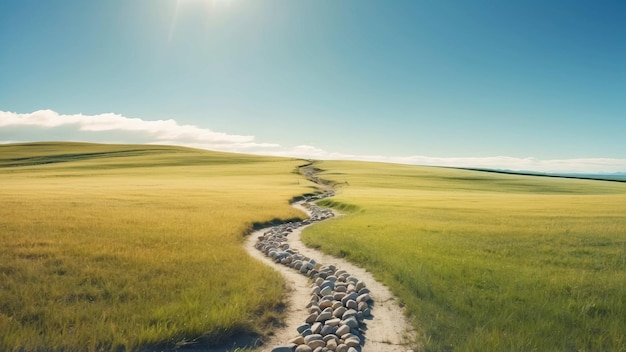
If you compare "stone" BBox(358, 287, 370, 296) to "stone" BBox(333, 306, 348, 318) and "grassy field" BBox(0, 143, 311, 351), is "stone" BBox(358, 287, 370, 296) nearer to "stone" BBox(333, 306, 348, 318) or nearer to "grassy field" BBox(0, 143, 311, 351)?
"stone" BBox(333, 306, 348, 318)

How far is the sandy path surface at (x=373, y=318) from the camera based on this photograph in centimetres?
A: 801

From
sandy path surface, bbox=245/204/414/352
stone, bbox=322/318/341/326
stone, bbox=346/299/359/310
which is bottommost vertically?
sandy path surface, bbox=245/204/414/352

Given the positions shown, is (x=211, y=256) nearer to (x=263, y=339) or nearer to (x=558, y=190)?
(x=263, y=339)

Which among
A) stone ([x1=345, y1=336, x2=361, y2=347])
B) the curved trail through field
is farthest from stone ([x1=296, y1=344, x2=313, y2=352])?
stone ([x1=345, y1=336, x2=361, y2=347])

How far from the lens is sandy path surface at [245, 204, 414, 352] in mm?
8008

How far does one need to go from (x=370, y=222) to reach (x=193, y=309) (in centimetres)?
1734

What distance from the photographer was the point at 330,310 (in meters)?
9.77

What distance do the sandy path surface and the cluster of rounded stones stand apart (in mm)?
207

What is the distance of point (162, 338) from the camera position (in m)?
7.25

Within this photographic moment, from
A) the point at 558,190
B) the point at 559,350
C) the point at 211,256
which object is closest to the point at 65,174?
the point at 211,256

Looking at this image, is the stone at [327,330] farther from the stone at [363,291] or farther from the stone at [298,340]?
the stone at [363,291]

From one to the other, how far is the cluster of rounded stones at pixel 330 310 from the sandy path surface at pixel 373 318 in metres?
0.21

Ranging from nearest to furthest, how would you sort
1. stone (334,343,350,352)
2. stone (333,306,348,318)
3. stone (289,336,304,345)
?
1. stone (334,343,350,352)
2. stone (289,336,304,345)
3. stone (333,306,348,318)

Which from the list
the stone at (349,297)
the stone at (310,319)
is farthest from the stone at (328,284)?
the stone at (310,319)
